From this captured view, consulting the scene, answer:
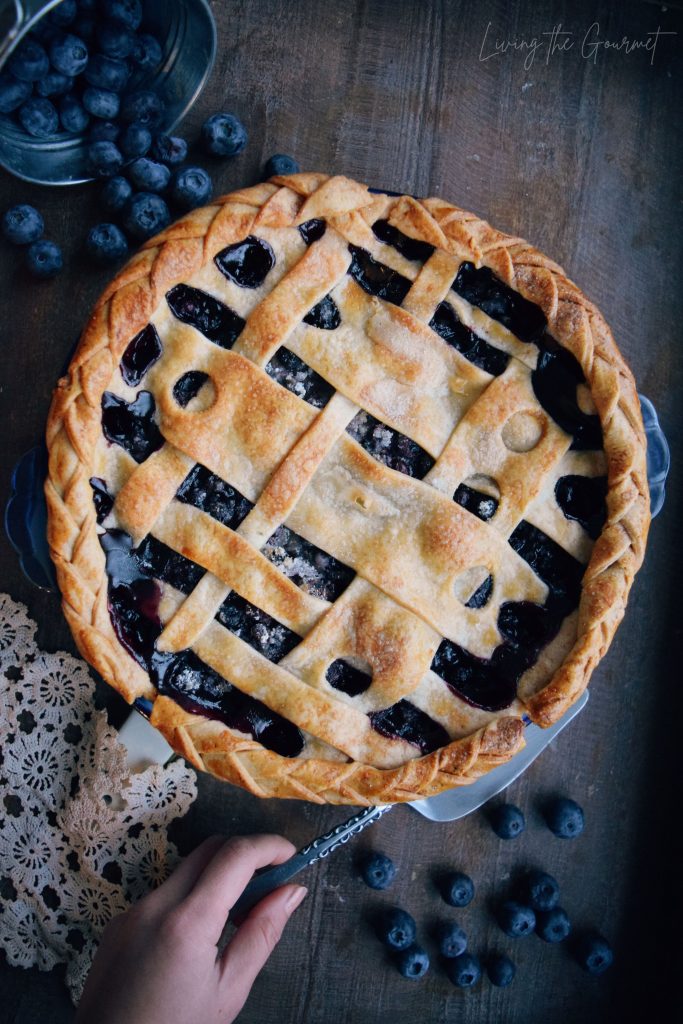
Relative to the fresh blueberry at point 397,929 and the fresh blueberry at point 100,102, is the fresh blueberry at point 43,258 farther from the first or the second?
the fresh blueberry at point 397,929

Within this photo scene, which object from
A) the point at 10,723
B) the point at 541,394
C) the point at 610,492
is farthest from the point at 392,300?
the point at 10,723

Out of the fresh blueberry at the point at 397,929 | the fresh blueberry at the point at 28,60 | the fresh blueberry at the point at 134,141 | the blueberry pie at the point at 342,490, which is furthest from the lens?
the fresh blueberry at the point at 397,929

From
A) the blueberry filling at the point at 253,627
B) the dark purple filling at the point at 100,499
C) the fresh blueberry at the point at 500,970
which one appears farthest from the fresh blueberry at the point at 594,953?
the dark purple filling at the point at 100,499

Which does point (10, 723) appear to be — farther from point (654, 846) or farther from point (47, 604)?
point (654, 846)

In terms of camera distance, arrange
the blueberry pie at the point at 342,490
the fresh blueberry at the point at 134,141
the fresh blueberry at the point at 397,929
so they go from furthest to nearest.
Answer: the fresh blueberry at the point at 397,929, the fresh blueberry at the point at 134,141, the blueberry pie at the point at 342,490

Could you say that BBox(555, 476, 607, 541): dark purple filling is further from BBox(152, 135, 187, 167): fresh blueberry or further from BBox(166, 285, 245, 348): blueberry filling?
BBox(152, 135, 187, 167): fresh blueberry
